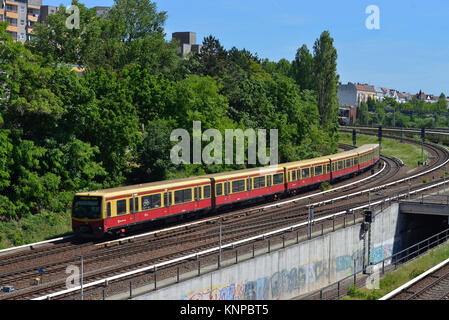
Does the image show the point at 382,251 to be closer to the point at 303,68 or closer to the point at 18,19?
the point at 303,68

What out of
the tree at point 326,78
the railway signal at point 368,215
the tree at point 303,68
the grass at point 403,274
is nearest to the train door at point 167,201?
the railway signal at point 368,215

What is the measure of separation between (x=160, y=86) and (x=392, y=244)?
2638 cm

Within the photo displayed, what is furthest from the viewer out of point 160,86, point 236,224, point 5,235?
point 160,86

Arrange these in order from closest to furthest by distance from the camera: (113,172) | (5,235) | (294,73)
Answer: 1. (5,235)
2. (113,172)
3. (294,73)

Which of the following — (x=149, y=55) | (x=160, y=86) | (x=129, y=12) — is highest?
(x=129, y=12)

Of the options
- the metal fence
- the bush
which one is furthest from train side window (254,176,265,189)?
the bush

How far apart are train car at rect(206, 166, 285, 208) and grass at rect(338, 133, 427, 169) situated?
39.3 meters

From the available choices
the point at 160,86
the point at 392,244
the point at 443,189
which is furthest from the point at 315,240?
the point at 160,86

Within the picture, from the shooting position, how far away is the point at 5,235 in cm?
3347

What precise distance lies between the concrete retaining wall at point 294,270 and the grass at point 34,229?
14.5 m

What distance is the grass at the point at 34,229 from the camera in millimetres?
33375

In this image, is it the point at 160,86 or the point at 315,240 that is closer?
the point at 315,240

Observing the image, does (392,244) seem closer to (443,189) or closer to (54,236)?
(443,189)

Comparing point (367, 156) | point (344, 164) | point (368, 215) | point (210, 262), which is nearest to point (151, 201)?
point (210, 262)
